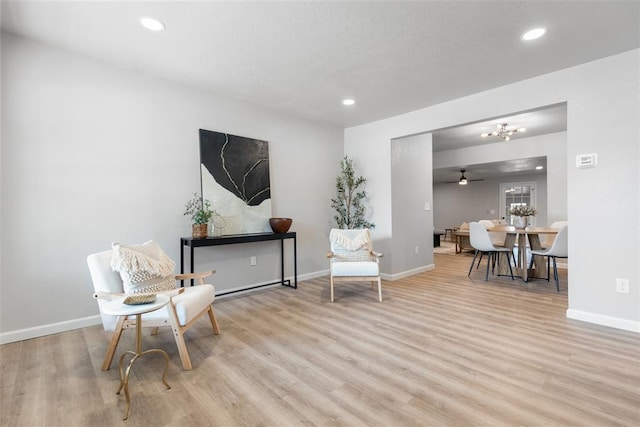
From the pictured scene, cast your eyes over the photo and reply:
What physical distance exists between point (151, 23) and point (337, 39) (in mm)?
1423

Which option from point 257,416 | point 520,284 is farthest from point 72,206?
point 520,284

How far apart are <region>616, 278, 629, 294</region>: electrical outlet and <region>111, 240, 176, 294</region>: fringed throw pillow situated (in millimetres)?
3891

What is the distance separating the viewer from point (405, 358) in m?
2.19

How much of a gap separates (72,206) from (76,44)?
140cm

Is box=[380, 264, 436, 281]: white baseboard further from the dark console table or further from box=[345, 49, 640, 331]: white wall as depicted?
box=[345, 49, 640, 331]: white wall

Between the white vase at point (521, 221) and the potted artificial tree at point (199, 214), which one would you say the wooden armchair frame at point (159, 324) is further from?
the white vase at point (521, 221)

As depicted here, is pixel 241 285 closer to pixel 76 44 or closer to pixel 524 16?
pixel 76 44

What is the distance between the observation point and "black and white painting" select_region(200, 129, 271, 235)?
362 cm

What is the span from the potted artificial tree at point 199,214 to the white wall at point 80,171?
9 centimetres

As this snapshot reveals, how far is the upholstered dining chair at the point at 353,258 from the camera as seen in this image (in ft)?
11.9

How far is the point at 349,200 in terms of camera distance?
16.1ft

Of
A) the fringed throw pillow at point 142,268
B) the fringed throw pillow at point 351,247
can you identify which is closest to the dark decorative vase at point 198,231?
the fringed throw pillow at point 142,268

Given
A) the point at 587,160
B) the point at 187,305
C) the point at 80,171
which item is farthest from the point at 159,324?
the point at 587,160

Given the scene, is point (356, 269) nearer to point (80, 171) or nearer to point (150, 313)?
point (150, 313)
